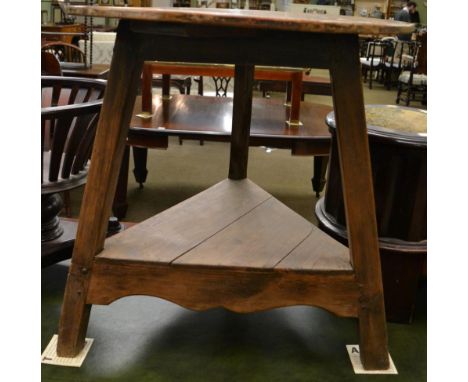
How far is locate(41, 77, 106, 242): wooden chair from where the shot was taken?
1.44m

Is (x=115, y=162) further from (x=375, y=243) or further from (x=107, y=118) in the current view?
(x=375, y=243)

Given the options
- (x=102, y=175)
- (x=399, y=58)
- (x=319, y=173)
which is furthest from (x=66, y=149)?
(x=399, y=58)

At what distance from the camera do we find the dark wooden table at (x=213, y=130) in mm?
2549

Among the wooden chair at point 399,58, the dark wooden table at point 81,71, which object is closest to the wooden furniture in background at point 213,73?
the dark wooden table at point 81,71

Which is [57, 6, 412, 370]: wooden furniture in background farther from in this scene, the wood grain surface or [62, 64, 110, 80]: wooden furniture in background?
[62, 64, 110, 80]: wooden furniture in background

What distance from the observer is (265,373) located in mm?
1247

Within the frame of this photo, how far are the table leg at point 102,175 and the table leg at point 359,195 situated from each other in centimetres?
41

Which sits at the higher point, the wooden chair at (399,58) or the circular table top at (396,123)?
the wooden chair at (399,58)

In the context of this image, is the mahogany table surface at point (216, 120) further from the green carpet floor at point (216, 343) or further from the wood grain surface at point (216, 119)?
the green carpet floor at point (216, 343)

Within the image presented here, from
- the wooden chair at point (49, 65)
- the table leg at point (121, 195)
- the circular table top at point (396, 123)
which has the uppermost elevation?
the wooden chair at point (49, 65)

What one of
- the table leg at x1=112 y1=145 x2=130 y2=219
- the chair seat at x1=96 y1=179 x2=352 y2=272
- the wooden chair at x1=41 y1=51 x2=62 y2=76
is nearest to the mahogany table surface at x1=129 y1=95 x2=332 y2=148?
the table leg at x1=112 y1=145 x2=130 y2=219

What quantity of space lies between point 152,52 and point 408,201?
78 cm

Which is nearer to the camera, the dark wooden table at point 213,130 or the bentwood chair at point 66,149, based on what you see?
the bentwood chair at point 66,149

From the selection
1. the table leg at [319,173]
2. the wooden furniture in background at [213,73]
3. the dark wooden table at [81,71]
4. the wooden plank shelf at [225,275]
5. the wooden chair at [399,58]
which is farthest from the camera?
the wooden chair at [399,58]
